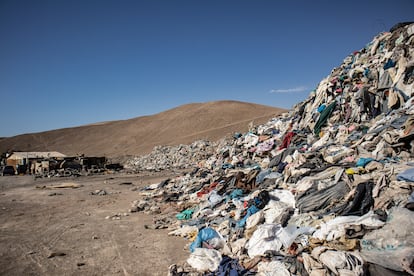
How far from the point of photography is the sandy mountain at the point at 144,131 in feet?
136

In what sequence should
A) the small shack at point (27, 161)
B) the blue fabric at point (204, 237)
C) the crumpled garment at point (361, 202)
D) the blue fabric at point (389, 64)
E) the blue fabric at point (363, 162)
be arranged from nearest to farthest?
the crumpled garment at point (361, 202) → the blue fabric at point (204, 237) → the blue fabric at point (363, 162) → the blue fabric at point (389, 64) → the small shack at point (27, 161)

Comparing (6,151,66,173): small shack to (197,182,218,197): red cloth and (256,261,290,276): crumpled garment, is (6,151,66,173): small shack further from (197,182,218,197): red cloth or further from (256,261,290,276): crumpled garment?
(256,261,290,276): crumpled garment

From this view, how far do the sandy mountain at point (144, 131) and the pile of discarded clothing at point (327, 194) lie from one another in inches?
965

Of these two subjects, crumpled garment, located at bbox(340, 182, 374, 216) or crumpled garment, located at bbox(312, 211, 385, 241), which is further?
crumpled garment, located at bbox(340, 182, 374, 216)

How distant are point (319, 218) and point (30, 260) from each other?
5348 mm

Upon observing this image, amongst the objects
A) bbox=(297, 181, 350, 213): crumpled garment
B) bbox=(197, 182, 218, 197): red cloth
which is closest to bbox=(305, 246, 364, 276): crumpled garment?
bbox=(297, 181, 350, 213): crumpled garment

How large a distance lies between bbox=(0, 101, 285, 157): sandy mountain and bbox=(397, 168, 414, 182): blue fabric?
29480 millimetres

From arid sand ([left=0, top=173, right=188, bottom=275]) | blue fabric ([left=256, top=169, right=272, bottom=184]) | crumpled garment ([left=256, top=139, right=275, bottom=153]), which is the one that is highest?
crumpled garment ([left=256, top=139, right=275, bottom=153])

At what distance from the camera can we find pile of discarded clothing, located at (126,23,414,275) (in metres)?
3.58

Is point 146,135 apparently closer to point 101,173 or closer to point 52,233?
point 101,173

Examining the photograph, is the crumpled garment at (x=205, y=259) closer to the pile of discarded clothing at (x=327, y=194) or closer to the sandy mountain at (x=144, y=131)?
the pile of discarded clothing at (x=327, y=194)

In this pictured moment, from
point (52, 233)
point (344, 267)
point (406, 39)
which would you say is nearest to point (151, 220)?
point (52, 233)

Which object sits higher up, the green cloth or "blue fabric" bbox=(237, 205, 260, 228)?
the green cloth

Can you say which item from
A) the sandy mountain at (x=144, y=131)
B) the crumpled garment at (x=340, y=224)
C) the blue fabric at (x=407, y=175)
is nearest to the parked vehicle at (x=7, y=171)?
the sandy mountain at (x=144, y=131)
